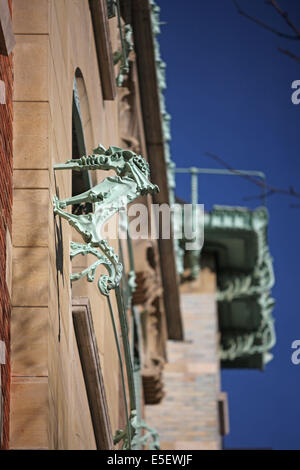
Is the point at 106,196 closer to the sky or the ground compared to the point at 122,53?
closer to the ground

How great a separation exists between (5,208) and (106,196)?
1790 millimetres

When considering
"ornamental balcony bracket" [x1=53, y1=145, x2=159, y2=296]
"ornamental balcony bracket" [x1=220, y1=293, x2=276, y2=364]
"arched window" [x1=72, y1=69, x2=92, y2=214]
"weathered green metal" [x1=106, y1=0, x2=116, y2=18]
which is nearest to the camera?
"ornamental balcony bracket" [x1=53, y1=145, x2=159, y2=296]

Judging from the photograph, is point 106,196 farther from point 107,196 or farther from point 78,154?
point 78,154

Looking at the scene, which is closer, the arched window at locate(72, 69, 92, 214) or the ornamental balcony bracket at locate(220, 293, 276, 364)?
the arched window at locate(72, 69, 92, 214)

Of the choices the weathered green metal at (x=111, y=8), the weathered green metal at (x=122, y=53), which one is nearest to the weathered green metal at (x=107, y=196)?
the weathered green metal at (x=111, y=8)

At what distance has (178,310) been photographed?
111 ft

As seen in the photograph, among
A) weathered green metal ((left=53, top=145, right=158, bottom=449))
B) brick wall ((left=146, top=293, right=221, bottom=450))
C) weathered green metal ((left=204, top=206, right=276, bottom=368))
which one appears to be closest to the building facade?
weathered green metal ((left=53, top=145, right=158, bottom=449))

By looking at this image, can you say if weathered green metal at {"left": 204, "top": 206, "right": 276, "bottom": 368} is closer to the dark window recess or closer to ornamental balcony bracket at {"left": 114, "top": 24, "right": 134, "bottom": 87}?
ornamental balcony bracket at {"left": 114, "top": 24, "right": 134, "bottom": 87}

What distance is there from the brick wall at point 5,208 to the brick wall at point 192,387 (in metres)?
26.6

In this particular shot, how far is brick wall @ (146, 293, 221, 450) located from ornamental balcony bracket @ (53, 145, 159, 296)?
2514 centimetres

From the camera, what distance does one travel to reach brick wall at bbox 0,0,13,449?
1064cm

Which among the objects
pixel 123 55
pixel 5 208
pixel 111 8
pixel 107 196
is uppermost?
pixel 111 8

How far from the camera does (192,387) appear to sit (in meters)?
39.7

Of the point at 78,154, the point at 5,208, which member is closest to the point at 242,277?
the point at 78,154
